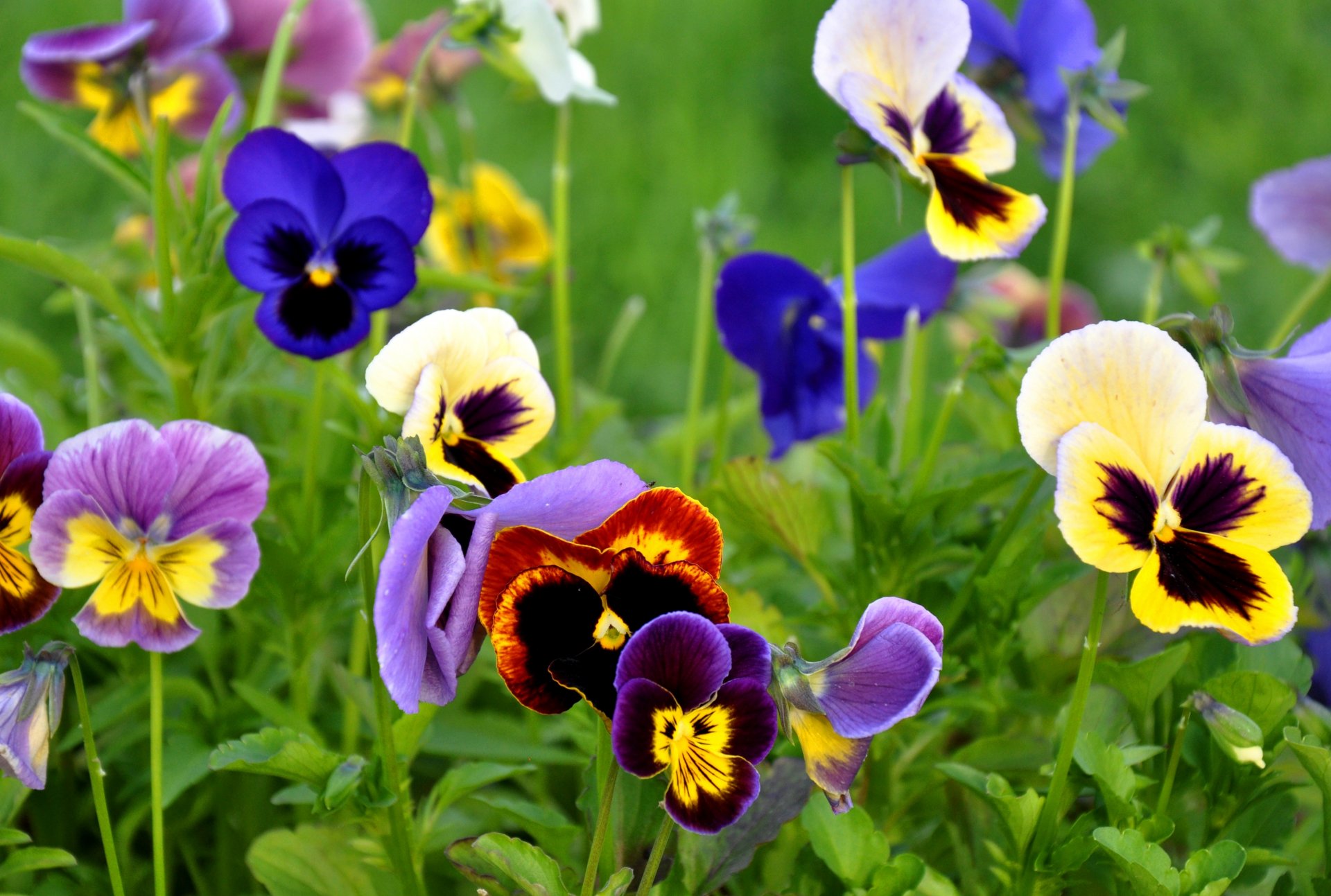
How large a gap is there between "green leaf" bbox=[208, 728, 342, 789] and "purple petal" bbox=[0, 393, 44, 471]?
148 mm

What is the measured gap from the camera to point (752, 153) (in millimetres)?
2570

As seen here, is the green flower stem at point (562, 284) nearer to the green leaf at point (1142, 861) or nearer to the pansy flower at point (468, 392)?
the pansy flower at point (468, 392)

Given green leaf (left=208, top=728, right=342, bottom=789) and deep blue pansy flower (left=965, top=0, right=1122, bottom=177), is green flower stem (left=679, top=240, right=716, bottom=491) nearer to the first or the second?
deep blue pansy flower (left=965, top=0, right=1122, bottom=177)

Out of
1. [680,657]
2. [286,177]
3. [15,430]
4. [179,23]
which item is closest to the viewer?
[680,657]

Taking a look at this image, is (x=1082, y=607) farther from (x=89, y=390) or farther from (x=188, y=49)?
(x=188, y=49)

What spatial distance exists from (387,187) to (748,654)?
330 millimetres

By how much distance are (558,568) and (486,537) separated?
0.03 meters

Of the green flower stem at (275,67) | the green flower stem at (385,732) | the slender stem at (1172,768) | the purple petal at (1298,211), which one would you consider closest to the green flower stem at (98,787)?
the green flower stem at (385,732)

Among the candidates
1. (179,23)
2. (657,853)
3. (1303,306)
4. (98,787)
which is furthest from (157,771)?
(1303,306)

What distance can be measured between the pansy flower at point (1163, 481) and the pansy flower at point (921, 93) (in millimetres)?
114

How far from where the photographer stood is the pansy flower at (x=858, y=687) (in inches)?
16.6

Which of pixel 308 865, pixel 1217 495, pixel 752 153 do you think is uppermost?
pixel 1217 495

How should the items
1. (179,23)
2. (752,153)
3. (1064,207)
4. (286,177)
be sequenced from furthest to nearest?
(752,153), (179,23), (1064,207), (286,177)

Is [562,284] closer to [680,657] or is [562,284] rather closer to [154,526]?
[154,526]
